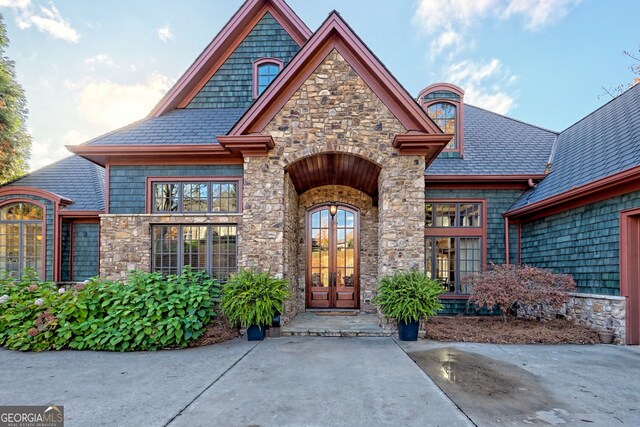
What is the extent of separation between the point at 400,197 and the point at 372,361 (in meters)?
3.21

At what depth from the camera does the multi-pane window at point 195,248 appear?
316 inches

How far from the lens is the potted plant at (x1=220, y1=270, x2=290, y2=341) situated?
630cm

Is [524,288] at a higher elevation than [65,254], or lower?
lower

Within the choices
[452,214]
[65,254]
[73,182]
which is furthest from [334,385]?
[73,182]

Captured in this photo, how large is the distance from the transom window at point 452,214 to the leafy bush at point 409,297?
2.92 m

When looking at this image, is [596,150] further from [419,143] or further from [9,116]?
[9,116]

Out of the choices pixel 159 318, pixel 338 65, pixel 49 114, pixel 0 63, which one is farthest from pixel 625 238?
pixel 49 114

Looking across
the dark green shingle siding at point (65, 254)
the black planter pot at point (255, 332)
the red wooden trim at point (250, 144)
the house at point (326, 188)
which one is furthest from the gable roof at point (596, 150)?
the dark green shingle siding at point (65, 254)

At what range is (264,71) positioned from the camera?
31.8 feet

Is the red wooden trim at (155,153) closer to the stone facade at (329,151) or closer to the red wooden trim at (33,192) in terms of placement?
the stone facade at (329,151)

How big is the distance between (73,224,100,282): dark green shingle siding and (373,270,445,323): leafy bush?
7.92 m

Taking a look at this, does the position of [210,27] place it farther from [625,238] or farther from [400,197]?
[625,238]

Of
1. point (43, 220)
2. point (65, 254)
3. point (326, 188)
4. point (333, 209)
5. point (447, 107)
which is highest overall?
point (447, 107)

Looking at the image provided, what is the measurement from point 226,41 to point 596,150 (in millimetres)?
9371
